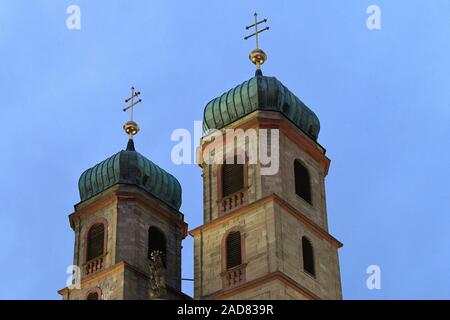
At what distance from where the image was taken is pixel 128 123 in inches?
2125

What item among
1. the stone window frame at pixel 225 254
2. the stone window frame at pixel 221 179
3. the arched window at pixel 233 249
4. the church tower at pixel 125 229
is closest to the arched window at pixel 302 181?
the stone window frame at pixel 221 179

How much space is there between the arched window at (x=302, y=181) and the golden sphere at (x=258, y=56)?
566 centimetres

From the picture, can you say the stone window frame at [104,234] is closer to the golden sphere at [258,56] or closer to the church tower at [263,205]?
the church tower at [263,205]

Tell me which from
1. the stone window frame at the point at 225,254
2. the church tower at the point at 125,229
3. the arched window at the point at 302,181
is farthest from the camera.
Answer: the church tower at the point at 125,229

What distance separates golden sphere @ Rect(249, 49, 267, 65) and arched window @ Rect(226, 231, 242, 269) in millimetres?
9056

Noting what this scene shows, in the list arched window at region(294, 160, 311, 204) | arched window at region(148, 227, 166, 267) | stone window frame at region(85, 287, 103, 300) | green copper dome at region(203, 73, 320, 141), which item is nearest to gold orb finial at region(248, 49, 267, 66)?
green copper dome at region(203, 73, 320, 141)

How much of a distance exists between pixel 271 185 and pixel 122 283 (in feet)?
24.1

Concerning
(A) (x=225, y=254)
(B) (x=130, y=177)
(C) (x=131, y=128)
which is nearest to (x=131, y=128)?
(C) (x=131, y=128)

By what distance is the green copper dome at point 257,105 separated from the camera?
152 feet

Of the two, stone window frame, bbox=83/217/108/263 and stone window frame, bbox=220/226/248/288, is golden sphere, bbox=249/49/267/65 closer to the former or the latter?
stone window frame, bbox=220/226/248/288

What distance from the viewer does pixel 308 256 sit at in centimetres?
4359

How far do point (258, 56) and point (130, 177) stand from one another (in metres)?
7.45

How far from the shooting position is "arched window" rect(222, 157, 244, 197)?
147 feet

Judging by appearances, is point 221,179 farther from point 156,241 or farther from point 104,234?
point 104,234
